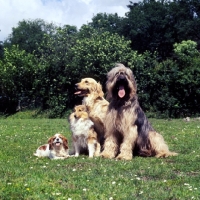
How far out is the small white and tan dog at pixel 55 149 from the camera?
11.1 m

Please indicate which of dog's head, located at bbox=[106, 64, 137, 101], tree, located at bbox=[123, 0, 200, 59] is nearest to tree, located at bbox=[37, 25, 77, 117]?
tree, located at bbox=[123, 0, 200, 59]

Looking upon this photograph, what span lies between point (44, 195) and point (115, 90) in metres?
4.43

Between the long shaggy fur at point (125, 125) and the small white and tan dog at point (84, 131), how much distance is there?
35cm

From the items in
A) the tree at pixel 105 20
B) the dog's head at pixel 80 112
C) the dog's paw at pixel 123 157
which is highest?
the tree at pixel 105 20

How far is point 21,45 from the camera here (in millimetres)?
79938

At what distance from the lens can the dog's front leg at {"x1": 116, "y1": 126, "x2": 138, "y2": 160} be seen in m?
10.6

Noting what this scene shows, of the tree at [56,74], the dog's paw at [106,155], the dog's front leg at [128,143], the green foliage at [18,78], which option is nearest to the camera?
the dog's front leg at [128,143]

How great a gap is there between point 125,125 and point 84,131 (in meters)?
1.17

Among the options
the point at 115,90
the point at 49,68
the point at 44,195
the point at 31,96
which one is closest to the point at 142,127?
the point at 115,90

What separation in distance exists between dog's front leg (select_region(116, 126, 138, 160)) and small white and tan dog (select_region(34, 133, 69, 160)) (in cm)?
156

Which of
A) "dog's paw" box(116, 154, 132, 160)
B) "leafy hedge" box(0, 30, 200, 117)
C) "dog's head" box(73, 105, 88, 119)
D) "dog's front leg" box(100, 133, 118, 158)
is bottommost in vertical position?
"dog's paw" box(116, 154, 132, 160)

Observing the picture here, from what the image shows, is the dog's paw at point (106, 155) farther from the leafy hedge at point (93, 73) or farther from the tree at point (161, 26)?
the tree at point (161, 26)

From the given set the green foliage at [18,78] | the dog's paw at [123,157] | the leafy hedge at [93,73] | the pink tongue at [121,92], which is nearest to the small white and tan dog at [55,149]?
the dog's paw at [123,157]

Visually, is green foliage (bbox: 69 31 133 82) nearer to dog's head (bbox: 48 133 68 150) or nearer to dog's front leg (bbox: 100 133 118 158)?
dog's head (bbox: 48 133 68 150)
